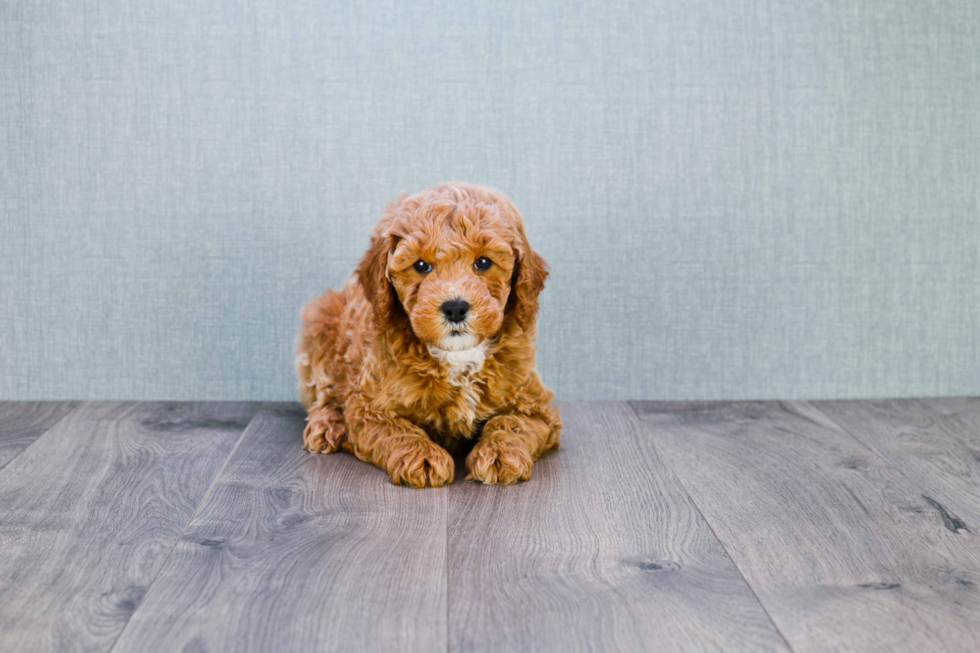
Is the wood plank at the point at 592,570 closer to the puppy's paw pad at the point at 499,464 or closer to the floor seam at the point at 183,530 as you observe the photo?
the puppy's paw pad at the point at 499,464

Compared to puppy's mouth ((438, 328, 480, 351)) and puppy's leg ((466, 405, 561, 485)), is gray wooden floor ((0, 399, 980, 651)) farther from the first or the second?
puppy's mouth ((438, 328, 480, 351))

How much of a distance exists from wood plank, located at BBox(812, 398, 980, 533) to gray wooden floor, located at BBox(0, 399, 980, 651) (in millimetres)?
11

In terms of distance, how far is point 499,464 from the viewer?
2045 millimetres

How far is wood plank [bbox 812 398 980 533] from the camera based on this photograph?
1974mm

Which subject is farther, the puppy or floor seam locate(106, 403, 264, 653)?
the puppy

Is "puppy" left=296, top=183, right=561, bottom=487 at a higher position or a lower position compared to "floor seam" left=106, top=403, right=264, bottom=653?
higher

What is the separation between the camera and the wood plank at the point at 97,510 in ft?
4.56

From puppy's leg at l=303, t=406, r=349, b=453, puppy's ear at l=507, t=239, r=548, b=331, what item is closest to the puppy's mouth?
puppy's ear at l=507, t=239, r=548, b=331

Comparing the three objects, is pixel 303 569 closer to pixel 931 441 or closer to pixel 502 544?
pixel 502 544

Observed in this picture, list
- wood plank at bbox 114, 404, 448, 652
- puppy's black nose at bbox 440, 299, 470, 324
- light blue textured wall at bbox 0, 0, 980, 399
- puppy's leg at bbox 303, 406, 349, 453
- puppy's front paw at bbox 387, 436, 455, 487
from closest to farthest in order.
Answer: wood plank at bbox 114, 404, 448, 652 < puppy's black nose at bbox 440, 299, 470, 324 < puppy's front paw at bbox 387, 436, 455, 487 < puppy's leg at bbox 303, 406, 349, 453 < light blue textured wall at bbox 0, 0, 980, 399

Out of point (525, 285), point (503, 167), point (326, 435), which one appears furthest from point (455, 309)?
point (503, 167)

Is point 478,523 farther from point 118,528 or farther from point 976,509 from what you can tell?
point 976,509

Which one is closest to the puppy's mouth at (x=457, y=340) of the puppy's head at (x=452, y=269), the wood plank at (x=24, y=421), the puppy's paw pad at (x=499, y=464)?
the puppy's head at (x=452, y=269)

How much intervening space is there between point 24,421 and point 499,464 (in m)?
1.62
